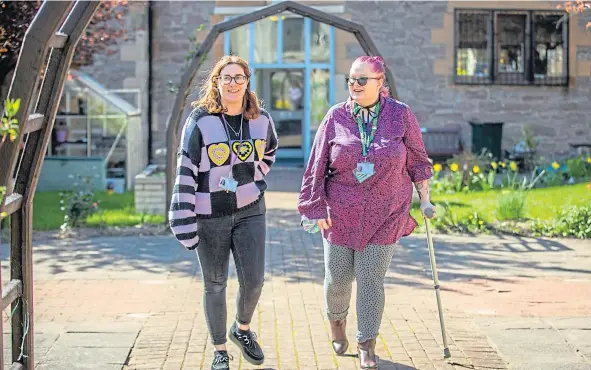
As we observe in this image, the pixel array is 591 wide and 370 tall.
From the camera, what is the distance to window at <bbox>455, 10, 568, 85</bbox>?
19.0 meters

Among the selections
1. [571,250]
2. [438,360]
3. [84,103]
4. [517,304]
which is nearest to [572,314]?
[517,304]

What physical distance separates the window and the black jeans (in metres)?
Result: 13.9

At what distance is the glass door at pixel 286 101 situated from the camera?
65.6 ft

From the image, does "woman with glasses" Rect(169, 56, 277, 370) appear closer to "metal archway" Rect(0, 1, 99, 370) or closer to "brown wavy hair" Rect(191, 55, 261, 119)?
"brown wavy hair" Rect(191, 55, 261, 119)

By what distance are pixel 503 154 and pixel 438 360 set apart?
43.5ft

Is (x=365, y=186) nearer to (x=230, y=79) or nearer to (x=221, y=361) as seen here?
(x=230, y=79)

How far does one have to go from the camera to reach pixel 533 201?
43.2 feet

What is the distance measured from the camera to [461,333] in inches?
260

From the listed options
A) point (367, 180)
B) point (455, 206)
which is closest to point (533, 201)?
point (455, 206)

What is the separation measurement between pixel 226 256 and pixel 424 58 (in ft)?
45.3

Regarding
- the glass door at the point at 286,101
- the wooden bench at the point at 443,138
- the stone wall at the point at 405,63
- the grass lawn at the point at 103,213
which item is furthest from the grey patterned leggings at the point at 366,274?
the glass door at the point at 286,101

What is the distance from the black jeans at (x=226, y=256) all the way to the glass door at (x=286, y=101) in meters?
14.4

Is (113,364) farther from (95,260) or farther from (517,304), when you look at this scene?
(95,260)

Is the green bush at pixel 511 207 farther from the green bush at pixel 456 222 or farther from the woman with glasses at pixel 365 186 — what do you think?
the woman with glasses at pixel 365 186
